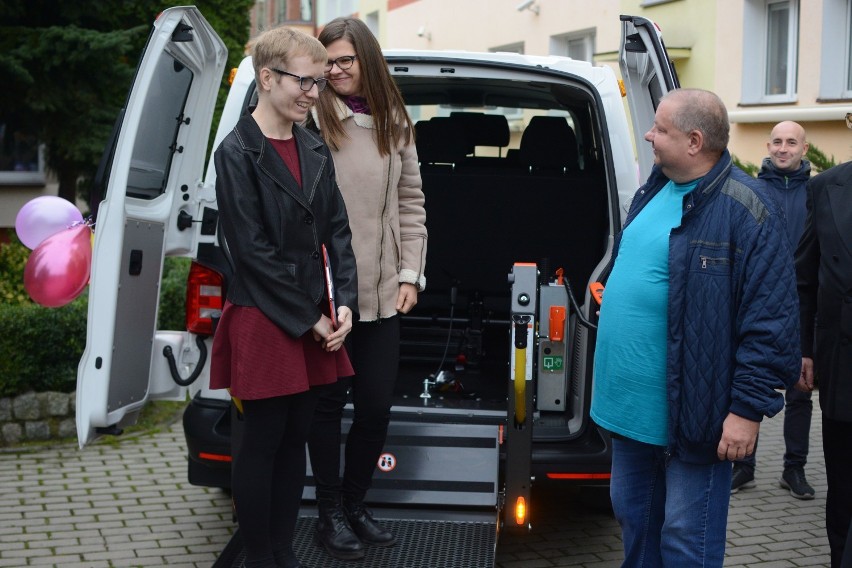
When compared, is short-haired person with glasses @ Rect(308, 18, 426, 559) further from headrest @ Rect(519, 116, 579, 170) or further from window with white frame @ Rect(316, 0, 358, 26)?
window with white frame @ Rect(316, 0, 358, 26)

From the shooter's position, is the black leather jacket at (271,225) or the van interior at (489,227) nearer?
the black leather jacket at (271,225)

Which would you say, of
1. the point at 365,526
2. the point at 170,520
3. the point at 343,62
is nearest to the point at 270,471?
the point at 365,526

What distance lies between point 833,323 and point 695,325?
1.01m

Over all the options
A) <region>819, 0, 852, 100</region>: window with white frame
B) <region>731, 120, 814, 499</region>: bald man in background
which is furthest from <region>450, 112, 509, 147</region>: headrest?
<region>819, 0, 852, 100</region>: window with white frame

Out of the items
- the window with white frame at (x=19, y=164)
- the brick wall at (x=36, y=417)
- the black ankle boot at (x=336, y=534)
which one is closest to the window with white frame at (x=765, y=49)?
the window with white frame at (x=19, y=164)

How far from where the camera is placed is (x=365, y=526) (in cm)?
422

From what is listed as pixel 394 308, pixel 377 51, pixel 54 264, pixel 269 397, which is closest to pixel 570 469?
pixel 394 308

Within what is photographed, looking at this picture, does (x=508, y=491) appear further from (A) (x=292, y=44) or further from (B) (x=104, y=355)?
(A) (x=292, y=44)

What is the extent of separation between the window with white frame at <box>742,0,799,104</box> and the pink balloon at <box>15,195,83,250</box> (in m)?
8.42

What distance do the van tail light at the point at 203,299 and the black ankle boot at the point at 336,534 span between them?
0.86 metres

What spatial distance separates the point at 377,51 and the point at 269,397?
4.14 feet

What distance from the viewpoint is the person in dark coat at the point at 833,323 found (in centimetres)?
393

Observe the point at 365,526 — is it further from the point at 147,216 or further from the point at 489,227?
the point at 489,227

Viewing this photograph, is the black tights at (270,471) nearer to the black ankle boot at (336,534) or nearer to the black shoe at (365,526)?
the black ankle boot at (336,534)
